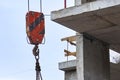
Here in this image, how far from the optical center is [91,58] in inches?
371

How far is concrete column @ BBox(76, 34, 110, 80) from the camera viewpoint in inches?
358

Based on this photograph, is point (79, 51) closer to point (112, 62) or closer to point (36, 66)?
point (36, 66)

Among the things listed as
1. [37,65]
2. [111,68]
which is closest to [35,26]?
[37,65]

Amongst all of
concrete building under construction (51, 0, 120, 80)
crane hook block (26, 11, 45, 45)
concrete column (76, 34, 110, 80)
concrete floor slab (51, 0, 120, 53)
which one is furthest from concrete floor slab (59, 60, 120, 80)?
crane hook block (26, 11, 45, 45)

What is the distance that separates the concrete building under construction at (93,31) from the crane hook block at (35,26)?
0.31 metres

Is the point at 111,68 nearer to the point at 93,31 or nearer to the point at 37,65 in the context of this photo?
the point at 93,31

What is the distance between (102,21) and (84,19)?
0.38 meters

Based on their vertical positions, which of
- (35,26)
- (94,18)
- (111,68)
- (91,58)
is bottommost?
(111,68)

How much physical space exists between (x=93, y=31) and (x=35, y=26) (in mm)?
1267

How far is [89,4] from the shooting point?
8.32 meters

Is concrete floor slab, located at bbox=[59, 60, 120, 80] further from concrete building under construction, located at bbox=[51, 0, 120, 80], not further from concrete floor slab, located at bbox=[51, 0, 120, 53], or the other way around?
concrete floor slab, located at bbox=[51, 0, 120, 53]

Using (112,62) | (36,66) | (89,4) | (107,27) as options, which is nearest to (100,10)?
(89,4)

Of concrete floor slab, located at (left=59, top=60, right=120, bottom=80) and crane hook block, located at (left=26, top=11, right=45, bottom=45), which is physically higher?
crane hook block, located at (left=26, top=11, right=45, bottom=45)

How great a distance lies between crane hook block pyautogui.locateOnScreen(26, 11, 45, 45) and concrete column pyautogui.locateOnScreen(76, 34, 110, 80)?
96 centimetres
